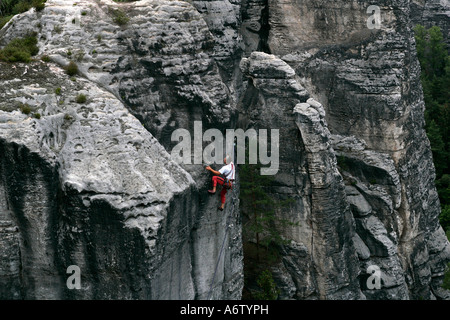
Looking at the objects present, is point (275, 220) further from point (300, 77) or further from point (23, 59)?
point (23, 59)

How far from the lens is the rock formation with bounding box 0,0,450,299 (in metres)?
16.7

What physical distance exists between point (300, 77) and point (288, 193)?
23.5 ft

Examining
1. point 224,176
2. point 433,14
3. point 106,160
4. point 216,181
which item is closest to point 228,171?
point 224,176

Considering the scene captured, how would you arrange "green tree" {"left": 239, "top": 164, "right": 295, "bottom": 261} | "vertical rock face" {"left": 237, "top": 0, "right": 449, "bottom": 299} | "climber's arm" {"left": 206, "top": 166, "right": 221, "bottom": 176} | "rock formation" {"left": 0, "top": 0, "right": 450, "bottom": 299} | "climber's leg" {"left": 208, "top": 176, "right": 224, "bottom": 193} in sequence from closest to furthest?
"rock formation" {"left": 0, "top": 0, "right": 450, "bottom": 299}
"climber's arm" {"left": 206, "top": 166, "right": 221, "bottom": 176}
"climber's leg" {"left": 208, "top": 176, "right": 224, "bottom": 193}
"green tree" {"left": 239, "top": 164, "right": 295, "bottom": 261}
"vertical rock face" {"left": 237, "top": 0, "right": 449, "bottom": 299}

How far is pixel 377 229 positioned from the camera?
1166 inches

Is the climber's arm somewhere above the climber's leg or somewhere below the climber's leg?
above

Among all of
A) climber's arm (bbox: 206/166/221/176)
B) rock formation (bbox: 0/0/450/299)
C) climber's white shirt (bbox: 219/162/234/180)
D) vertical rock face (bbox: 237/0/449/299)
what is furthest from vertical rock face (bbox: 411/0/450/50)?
climber's arm (bbox: 206/166/221/176)

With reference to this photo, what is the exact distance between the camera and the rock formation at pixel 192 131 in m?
16.7

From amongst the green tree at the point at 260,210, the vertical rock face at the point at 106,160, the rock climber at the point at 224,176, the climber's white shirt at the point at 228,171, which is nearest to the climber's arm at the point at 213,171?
the rock climber at the point at 224,176

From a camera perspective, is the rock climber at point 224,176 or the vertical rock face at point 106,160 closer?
the vertical rock face at point 106,160

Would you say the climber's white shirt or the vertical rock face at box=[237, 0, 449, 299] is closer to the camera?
the climber's white shirt

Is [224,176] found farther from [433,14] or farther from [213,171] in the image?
[433,14]

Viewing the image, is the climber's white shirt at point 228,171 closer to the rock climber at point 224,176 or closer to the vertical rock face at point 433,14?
the rock climber at point 224,176

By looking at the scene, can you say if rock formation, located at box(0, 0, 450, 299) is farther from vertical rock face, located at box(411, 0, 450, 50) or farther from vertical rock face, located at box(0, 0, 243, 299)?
vertical rock face, located at box(411, 0, 450, 50)
